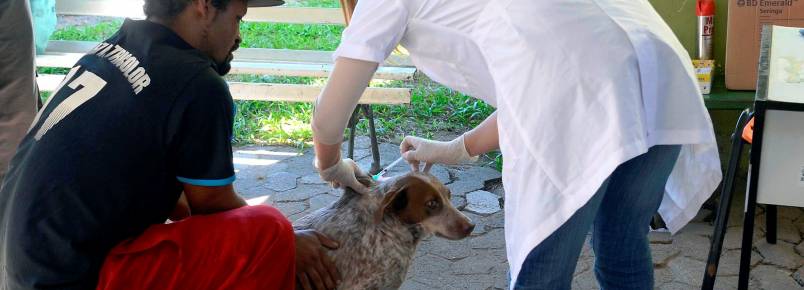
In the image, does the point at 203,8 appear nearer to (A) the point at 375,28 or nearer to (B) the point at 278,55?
(A) the point at 375,28

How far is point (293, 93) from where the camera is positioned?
5117 millimetres

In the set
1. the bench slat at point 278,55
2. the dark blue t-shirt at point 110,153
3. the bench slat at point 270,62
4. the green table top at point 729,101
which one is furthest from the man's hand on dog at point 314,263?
the bench slat at point 278,55

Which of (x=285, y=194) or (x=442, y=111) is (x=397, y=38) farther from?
(x=442, y=111)

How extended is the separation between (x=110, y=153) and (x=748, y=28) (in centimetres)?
369

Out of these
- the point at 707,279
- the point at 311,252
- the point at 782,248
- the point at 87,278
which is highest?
the point at 87,278

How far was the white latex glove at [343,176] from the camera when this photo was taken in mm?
2778

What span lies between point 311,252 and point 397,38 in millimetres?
738

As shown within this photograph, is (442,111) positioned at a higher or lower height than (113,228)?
lower

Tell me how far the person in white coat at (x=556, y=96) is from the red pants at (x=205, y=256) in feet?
1.30

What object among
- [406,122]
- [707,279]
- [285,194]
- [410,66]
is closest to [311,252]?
[707,279]

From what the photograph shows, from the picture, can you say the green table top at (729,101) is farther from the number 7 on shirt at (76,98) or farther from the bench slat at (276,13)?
the number 7 on shirt at (76,98)

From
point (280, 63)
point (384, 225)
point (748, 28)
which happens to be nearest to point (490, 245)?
point (384, 225)

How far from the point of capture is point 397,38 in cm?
240

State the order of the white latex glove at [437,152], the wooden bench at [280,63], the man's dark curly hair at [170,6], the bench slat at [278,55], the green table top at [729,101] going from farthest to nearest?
the bench slat at [278,55], the wooden bench at [280,63], the green table top at [729,101], the white latex glove at [437,152], the man's dark curly hair at [170,6]
